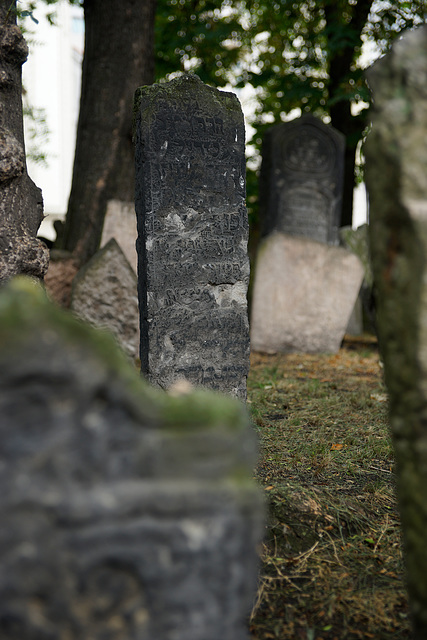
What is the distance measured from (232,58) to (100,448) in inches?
496

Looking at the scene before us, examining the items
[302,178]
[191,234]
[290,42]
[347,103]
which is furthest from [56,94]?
[191,234]

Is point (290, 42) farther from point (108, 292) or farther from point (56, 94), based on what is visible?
point (56, 94)

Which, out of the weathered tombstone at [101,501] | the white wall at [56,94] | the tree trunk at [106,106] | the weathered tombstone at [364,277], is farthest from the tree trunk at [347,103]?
the white wall at [56,94]

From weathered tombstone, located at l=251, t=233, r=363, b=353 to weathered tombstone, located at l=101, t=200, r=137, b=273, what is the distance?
1.61 metres

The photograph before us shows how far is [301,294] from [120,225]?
2.36 m

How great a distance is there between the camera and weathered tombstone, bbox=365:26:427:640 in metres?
1.48

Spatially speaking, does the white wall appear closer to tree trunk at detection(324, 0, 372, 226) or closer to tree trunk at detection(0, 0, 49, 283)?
tree trunk at detection(324, 0, 372, 226)

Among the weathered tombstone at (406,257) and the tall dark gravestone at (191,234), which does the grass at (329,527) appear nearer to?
the weathered tombstone at (406,257)

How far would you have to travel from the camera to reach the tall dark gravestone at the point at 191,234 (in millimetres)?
4281

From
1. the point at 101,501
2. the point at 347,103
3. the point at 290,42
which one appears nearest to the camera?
the point at 101,501

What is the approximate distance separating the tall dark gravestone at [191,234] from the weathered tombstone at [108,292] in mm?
2009

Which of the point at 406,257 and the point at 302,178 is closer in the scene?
the point at 406,257

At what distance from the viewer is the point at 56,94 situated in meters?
20.8

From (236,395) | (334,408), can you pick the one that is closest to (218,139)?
(236,395)
